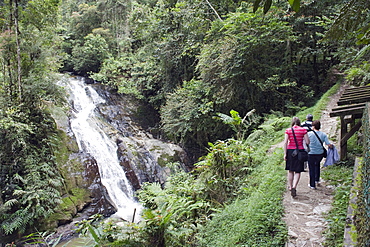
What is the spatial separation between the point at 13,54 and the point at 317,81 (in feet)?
50.3

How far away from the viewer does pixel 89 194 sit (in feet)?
33.2

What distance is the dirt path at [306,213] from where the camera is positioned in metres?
3.46

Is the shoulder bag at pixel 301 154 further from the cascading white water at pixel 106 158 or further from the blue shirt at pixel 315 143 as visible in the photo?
the cascading white water at pixel 106 158

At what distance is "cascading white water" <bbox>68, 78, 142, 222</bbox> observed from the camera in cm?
1055

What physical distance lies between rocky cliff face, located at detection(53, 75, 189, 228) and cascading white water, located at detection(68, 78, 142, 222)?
0.91 feet

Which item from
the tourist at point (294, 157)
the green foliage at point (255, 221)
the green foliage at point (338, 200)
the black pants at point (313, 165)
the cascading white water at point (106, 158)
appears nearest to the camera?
the green foliage at point (338, 200)

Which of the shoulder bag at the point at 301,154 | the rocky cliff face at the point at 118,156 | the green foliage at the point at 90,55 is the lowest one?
the rocky cliff face at the point at 118,156

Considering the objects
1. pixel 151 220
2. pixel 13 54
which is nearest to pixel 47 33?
pixel 13 54

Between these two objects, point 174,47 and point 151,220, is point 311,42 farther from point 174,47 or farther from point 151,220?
point 151,220

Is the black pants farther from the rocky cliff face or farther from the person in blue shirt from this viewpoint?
the rocky cliff face

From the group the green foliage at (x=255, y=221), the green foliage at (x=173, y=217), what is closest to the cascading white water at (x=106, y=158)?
the green foliage at (x=173, y=217)

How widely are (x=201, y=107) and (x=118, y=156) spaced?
513 centimetres

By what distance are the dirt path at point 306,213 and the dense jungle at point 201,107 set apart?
0.56ft

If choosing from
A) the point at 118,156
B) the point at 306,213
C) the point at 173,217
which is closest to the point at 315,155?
the point at 306,213
